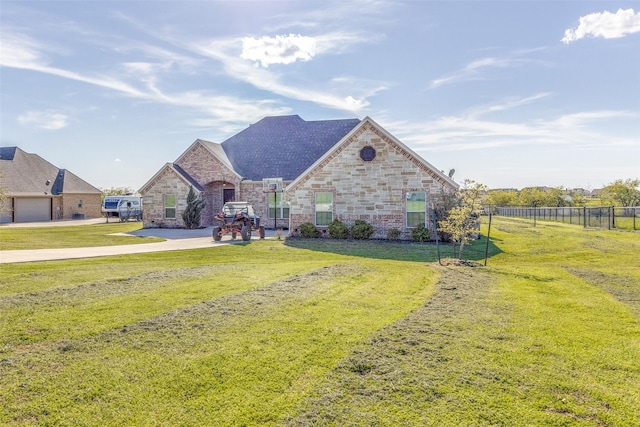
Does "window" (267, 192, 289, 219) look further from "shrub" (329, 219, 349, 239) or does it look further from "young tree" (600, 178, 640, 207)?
"young tree" (600, 178, 640, 207)

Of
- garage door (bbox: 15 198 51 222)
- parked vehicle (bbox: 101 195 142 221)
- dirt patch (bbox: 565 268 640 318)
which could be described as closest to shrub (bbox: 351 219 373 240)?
dirt patch (bbox: 565 268 640 318)

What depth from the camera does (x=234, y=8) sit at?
1408 centimetres

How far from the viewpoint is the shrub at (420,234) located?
18.2 m

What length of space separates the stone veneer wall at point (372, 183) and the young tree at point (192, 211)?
8.37 meters

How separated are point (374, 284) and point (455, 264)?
4.28m

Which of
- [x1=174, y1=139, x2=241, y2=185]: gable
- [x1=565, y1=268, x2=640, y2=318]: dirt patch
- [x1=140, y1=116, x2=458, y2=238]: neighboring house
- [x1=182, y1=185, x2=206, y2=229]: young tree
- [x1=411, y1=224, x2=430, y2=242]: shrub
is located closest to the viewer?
[x1=565, y1=268, x2=640, y2=318]: dirt patch

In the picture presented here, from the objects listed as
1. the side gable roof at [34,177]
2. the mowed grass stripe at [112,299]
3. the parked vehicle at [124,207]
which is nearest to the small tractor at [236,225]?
the mowed grass stripe at [112,299]

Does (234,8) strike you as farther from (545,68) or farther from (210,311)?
(545,68)

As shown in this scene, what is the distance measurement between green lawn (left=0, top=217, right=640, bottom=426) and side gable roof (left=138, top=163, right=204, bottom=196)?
16931 millimetres

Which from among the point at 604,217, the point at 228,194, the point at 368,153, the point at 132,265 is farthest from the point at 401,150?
the point at 604,217

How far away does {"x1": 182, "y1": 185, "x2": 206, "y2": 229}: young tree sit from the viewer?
25.1 metres

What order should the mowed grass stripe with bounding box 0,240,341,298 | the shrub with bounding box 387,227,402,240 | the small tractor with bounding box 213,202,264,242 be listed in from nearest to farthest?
the mowed grass stripe with bounding box 0,240,341,298, the small tractor with bounding box 213,202,264,242, the shrub with bounding box 387,227,402,240

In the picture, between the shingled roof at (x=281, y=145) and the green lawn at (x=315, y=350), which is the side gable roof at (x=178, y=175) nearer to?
the shingled roof at (x=281, y=145)

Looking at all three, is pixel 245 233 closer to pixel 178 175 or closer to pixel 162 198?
pixel 178 175
